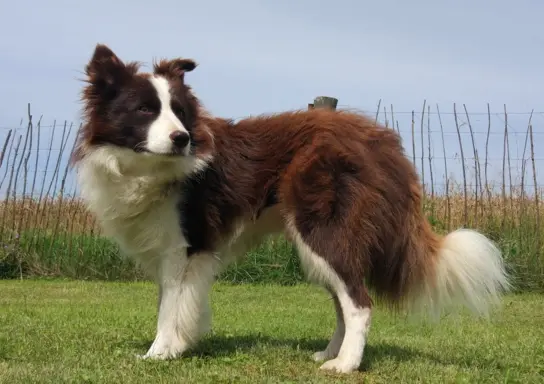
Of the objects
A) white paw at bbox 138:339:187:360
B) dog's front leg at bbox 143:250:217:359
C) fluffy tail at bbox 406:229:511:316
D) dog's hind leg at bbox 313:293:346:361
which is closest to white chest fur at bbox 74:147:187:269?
dog's front leg at bbox 143:250:217:359

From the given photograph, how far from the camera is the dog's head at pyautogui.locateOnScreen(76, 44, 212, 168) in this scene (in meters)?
4.73

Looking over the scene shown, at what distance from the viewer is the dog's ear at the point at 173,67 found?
522 cm

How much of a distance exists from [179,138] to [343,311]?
1.70 m

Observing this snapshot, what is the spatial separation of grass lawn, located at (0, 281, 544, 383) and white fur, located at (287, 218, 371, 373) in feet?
0.43

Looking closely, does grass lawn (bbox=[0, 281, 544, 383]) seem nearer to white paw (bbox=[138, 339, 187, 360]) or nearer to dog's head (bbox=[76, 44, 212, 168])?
white paw (bbox=[138, 339, 187, 360])

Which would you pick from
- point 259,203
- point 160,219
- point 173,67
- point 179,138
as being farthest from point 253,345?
point 173,67

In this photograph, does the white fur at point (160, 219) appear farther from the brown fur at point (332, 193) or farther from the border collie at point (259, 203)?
the brown fur at point (332, 193)

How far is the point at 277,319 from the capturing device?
24.8ft

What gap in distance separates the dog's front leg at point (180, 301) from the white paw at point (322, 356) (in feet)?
3.07

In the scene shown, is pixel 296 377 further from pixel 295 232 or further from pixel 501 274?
pixel 501 274

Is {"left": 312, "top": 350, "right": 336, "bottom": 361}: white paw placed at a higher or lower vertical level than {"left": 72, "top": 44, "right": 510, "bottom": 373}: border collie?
lower

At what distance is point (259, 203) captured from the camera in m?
5.14

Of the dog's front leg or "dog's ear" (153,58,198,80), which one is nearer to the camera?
the dog's front leg

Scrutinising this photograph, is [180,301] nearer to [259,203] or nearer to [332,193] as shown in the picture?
[259,203]
